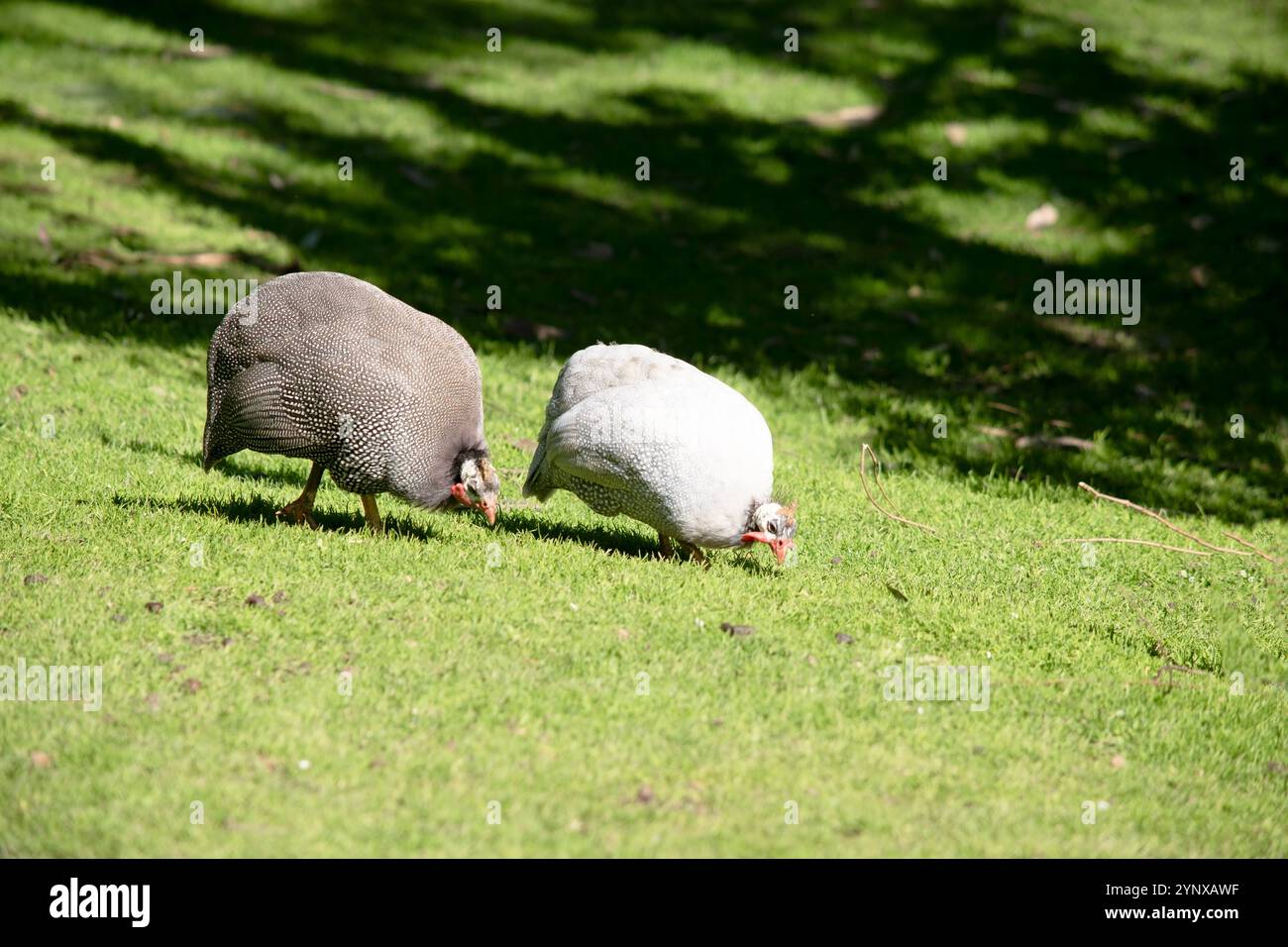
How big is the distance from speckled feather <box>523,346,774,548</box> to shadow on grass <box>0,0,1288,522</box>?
295cm

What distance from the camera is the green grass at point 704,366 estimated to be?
4668 mm

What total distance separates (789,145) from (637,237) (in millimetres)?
2332

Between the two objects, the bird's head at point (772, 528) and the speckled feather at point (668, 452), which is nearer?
the speckled feather at point (668, 452)

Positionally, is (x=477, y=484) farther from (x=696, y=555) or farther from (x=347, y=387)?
(x=696, y=555)

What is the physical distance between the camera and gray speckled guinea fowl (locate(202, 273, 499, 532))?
602 cm

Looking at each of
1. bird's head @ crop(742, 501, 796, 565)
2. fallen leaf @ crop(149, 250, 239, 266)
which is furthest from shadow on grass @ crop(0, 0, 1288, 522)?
bird's head @ crop(742, 501, 796, 565)

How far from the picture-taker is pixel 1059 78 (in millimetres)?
14102

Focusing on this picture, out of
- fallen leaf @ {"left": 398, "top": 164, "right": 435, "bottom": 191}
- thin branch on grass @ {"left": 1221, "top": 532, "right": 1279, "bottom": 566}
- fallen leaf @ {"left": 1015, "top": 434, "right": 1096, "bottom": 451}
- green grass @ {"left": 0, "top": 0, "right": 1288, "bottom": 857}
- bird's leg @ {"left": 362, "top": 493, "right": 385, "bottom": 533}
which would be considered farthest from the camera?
fallen leaf @ {"left": 398, "top": 164, "right": 435, "bottom": 191}

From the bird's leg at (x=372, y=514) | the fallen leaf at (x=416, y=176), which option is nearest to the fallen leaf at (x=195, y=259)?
the fallen leaf at (x=416, y=176)

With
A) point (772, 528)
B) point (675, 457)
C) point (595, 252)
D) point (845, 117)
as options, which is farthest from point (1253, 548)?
point (845, 117)

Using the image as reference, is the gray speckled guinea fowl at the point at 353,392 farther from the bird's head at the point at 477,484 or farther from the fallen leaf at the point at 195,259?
the fallen leaf at the point at 195,259

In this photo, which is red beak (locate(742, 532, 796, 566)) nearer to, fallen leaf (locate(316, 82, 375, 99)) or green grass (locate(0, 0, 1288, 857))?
green grass (locate(0, 0, 1288, 857))

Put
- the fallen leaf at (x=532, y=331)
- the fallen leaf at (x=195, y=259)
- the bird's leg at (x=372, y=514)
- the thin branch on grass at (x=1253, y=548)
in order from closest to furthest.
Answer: the bird's leg at (x=372, y=514) → the thin branch on grass at (x=1253, y=548) → the fallen leaf at (x=532, y=331) → the fallen leaf at (x=195, y=259)

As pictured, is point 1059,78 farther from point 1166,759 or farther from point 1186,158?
point 1166,759
